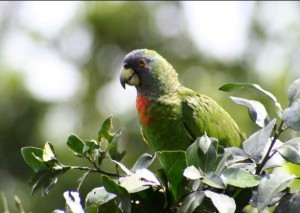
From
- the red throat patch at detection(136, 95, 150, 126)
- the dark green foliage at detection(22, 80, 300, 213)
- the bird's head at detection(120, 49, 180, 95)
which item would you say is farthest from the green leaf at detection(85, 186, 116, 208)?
the bird's head at detection(120, 49, 180, 95)

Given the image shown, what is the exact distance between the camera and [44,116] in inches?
501

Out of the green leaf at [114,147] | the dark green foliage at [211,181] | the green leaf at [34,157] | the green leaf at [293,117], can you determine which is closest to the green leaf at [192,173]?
the dark green foliage at [211,181]

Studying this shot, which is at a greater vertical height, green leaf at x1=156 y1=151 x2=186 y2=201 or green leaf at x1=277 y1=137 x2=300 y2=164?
green leaf at x1=277 y1=137 x2=300 y2=164

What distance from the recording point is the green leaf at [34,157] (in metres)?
2.29

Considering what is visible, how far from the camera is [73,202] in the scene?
2.09 metres

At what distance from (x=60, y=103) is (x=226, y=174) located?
11.2 m

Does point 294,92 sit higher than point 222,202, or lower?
higher

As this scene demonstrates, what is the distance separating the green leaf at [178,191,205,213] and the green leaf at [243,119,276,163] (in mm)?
180

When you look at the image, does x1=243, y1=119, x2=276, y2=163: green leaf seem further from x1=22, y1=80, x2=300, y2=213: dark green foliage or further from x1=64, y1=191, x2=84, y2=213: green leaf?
x1=64, y1=191, x2=84, y2=213: green leaf

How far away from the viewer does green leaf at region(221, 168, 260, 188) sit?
6.29 ft

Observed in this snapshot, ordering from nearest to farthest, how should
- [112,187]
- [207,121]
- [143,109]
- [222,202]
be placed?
1. [222,202]
2. [112,187]
3. [207,121]
4. [143,109]

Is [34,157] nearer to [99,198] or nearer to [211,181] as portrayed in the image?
[99,198]

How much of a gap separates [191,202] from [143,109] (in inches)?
81.4

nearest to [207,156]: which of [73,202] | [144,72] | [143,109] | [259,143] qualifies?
[259,143]
